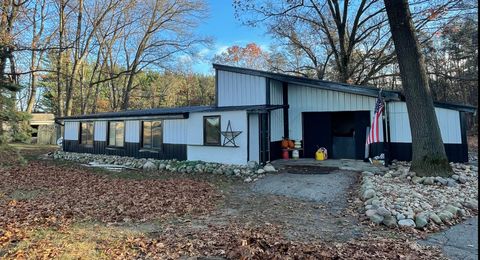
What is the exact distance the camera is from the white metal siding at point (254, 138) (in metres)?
11.3

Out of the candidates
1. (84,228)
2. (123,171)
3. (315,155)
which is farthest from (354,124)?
(84,228)

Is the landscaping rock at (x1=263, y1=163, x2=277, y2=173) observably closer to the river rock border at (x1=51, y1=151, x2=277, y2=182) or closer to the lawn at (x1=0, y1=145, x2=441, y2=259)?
the river rock border at (x1=51, y1=151, x2=277, y2=182)

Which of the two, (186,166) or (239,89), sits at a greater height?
(239,89)

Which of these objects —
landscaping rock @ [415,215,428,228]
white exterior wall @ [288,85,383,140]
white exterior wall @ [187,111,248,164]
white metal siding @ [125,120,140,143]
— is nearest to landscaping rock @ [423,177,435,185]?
landscaping rock @ [415,215,428,228]

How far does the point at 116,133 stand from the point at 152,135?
2753mm

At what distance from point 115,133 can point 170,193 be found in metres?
9.71

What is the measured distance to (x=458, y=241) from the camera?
14.7ft

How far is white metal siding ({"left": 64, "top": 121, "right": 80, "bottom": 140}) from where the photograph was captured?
18.2 metres

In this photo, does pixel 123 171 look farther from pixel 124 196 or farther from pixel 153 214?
pixel 153 214

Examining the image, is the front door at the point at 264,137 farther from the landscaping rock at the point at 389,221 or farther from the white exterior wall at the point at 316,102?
the landscaping rock at the point at 389,221

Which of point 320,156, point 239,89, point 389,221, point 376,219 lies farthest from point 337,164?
point 389,221

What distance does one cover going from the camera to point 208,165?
11.6m

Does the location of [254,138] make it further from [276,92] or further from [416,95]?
[416,95]

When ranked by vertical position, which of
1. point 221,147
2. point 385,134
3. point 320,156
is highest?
point 385,134
